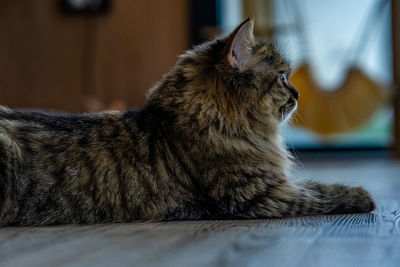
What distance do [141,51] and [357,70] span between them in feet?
5.74

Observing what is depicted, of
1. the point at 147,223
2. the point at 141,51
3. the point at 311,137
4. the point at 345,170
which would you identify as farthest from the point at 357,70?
the point at 147,223

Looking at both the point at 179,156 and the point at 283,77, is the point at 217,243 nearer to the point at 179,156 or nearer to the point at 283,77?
the point at 179,156

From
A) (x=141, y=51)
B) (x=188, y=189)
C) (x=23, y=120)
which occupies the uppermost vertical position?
(x=141, y=51)

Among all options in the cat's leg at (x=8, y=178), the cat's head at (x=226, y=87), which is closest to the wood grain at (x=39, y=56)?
the cat's head at (x=226, y=87)

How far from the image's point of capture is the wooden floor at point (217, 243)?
39.2 inches

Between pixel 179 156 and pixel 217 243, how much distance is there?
1.60 ft

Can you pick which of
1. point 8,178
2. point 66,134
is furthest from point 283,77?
point 8,178

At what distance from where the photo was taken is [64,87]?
482 centimetres

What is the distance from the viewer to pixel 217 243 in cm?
115

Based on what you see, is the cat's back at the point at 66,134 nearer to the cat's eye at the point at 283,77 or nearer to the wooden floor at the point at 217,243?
the wooden floor at the point at 217,243

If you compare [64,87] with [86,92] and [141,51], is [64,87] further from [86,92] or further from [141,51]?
[141,51]

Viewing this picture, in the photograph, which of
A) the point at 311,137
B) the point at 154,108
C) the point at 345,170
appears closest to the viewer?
the point at 154,108

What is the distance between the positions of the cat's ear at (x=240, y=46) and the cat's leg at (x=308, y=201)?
38 centimetres

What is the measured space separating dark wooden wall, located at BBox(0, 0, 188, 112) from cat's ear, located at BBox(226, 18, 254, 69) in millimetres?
3138
